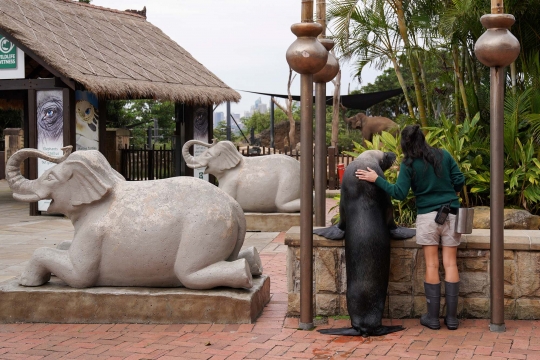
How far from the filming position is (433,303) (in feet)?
17.7

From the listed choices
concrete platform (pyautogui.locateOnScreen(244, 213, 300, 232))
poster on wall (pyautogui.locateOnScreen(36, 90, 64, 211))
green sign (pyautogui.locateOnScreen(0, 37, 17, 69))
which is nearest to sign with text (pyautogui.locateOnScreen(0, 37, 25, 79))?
green sign (pyautogui.locateOnScreen(0, 37, 17, 69))

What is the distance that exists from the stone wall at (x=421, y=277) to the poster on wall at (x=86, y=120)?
8.79 meters

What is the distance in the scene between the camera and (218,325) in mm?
5504

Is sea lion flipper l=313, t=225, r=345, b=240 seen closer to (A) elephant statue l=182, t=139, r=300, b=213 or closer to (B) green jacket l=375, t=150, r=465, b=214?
(B) green jacket l=375, t=150, r=465, b=214

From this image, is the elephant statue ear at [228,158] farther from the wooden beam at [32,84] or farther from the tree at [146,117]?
the tree at [146,117]

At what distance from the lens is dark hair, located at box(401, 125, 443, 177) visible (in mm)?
5422

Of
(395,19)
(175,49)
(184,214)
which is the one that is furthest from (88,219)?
(175,49)

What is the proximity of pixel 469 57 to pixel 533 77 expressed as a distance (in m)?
2.01

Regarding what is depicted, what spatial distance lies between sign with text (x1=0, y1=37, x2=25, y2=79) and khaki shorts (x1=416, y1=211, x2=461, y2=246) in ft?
33.1

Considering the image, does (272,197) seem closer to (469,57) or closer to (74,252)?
(469,57)

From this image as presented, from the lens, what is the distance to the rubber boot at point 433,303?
5.38m

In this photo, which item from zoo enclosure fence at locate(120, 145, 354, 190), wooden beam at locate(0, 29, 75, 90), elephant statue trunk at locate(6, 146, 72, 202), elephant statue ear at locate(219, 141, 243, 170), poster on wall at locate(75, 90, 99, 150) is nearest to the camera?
elephant statue trunk at locate(6, 146, 72, 202)

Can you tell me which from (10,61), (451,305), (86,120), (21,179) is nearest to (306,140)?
(451,305)

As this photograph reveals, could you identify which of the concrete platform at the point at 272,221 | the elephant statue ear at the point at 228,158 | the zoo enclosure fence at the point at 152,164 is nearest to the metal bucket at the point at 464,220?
the concrete platform at the point at 272,221
